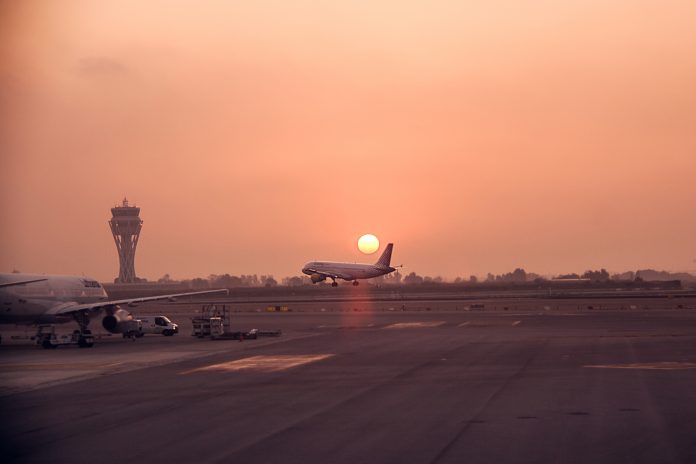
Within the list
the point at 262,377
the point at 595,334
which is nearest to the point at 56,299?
the point at 262,377

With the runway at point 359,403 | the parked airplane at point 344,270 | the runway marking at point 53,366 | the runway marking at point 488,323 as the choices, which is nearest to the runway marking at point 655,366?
the runway at point 359,403

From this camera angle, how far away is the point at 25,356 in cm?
4831

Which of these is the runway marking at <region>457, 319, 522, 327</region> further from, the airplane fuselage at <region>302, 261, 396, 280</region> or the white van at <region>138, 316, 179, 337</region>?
the airplane fuselage at <region>302, 261, 396, 280</region>

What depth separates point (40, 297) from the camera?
57.9 metres

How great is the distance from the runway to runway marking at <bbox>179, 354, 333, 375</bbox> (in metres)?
0.09

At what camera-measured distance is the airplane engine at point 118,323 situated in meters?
61.8

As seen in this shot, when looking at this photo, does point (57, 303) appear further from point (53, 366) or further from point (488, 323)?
point (488, 323)

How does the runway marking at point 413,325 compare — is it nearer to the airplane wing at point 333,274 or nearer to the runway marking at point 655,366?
the runway marking at point 655,366

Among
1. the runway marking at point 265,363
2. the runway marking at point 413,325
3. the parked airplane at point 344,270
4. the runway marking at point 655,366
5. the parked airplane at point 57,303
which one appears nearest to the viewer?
the runway marking at point 655,366

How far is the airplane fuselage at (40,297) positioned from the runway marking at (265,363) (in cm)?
2061

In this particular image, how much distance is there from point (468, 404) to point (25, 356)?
3126 centimetres

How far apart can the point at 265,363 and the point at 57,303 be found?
24.8 meters

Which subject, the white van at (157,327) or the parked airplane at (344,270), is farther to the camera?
the parked airplane at (344,270)

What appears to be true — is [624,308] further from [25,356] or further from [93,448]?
[93,448]
